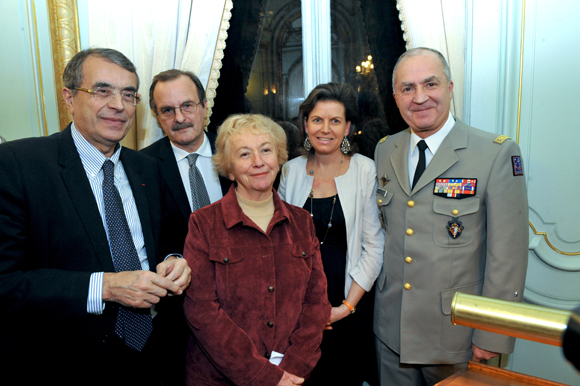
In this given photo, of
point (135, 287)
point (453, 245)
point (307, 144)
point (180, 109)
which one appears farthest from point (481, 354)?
point (180, 109)

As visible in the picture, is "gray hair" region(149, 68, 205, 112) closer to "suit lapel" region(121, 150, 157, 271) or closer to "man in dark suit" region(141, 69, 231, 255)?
"man in dark suit" region(141, 69, 231, 255)

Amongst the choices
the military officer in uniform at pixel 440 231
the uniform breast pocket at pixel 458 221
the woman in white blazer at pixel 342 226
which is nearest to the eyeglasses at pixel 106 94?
the woman in white blazer at pixel 342 226

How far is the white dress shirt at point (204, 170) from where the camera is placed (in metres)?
2.15

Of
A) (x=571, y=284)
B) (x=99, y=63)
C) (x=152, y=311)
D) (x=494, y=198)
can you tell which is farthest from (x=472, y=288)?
(x=99, y=63)

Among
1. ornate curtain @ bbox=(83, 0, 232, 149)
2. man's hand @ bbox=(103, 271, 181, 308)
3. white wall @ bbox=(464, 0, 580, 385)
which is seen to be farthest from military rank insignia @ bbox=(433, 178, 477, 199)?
ornate curtain @ bbox=(83, 0, 232, 149)

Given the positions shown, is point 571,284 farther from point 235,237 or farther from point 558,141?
point 235,237

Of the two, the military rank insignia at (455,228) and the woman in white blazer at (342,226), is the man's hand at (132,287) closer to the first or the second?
the woman in white blazer at (342,226)

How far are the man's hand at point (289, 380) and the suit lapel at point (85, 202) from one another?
78 cm

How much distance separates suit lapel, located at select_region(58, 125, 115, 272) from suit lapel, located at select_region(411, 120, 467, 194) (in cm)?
134

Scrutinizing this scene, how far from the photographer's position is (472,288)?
1.74 metres

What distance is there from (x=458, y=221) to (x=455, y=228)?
0.12 feet

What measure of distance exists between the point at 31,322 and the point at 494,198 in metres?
1.83

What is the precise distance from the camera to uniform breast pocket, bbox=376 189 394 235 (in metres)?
1.93

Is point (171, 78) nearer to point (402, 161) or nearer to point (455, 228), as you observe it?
point (402, 161)
